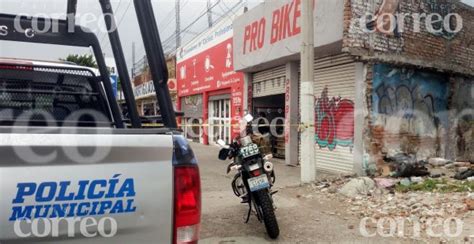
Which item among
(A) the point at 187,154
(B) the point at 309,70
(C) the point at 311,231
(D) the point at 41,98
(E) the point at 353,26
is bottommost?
(C) the point at 311,231

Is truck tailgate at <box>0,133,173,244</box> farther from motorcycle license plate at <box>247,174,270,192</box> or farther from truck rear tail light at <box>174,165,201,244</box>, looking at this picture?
Result: motorcycle license plate at <box>247,174,270,192</box>

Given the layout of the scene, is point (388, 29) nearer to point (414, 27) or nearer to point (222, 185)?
point (414, 27)

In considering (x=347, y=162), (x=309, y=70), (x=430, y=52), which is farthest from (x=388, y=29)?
(x=347, y=162)

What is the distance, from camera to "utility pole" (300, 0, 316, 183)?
25.5 ft

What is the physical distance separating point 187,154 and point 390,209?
14.9ft

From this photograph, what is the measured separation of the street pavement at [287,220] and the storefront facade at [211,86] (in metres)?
7.07

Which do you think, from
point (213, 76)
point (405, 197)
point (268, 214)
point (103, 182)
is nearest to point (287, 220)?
point (268, 214)

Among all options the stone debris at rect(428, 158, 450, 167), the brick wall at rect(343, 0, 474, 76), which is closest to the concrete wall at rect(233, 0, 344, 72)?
the brick wall at rect(343, 0, 474, 76)

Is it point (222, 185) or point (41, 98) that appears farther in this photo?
point (222, 185)

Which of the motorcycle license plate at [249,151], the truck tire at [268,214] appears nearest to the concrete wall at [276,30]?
the motorcycle license plate at [249,151]

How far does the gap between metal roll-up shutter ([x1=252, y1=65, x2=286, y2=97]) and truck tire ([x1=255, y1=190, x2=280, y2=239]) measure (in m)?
6.94

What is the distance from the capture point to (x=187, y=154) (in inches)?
81.8

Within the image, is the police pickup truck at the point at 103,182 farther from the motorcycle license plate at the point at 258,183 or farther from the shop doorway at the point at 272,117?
the shop doorway at the point at 272,117

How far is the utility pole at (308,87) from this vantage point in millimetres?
7785
